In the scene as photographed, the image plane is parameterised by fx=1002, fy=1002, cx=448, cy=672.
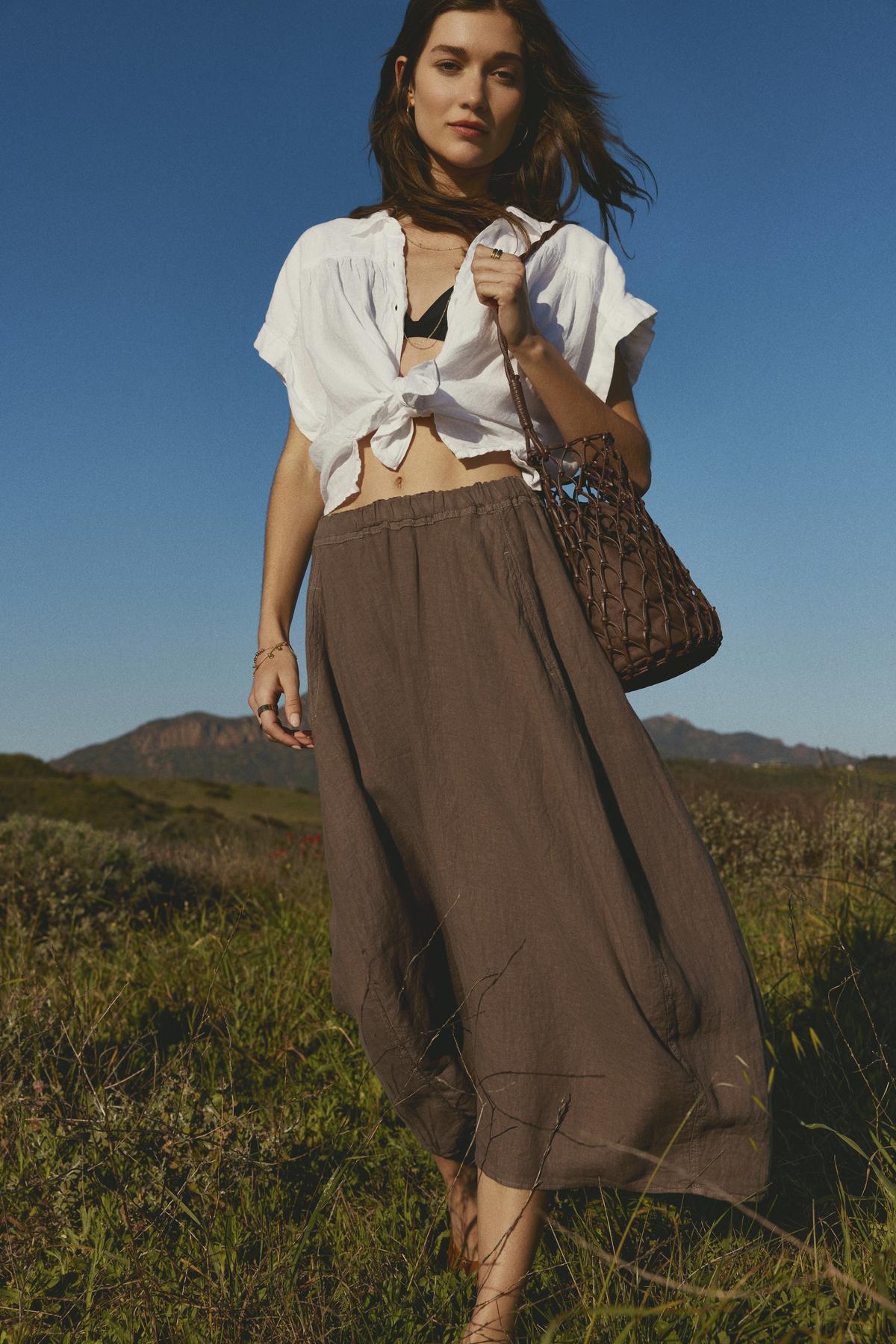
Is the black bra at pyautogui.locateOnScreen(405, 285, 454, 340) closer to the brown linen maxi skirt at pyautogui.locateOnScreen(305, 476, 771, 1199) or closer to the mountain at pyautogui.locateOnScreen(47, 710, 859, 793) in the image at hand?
the brown linen maxi skirt at pyautogui.locateOnScreen(305, 476, 771, 1199)

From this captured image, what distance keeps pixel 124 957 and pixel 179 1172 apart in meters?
2.07

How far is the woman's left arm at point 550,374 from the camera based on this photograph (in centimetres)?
175

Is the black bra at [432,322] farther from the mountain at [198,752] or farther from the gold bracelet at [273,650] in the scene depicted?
the mountain at [198,752]

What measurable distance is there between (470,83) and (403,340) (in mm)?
562

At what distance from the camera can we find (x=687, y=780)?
826 centimetres

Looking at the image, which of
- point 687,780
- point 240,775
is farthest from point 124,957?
point 240,775

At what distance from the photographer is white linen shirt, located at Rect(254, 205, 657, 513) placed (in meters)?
1.85

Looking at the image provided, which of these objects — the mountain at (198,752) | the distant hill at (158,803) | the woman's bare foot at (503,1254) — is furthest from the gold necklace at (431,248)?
the mountain at (198,752)

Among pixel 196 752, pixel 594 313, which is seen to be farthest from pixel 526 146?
pixel 196 752

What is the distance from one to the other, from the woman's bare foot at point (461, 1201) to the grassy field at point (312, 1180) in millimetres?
77

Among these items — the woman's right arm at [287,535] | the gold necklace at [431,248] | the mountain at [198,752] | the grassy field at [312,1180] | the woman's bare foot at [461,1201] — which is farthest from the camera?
the mountain at [198,752]

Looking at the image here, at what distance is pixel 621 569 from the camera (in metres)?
1.73

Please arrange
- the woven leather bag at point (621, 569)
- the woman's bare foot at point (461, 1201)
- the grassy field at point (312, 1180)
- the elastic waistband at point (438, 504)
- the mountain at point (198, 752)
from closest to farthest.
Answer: the grassy field at point (312, 1180), the woven leather bag at point (621, 569), the elastic waistband at point (438, 504), the woman's bare foot at point (461, 1201), the mountain at point (198, 752)

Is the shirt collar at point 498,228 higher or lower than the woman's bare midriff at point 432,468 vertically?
higher
